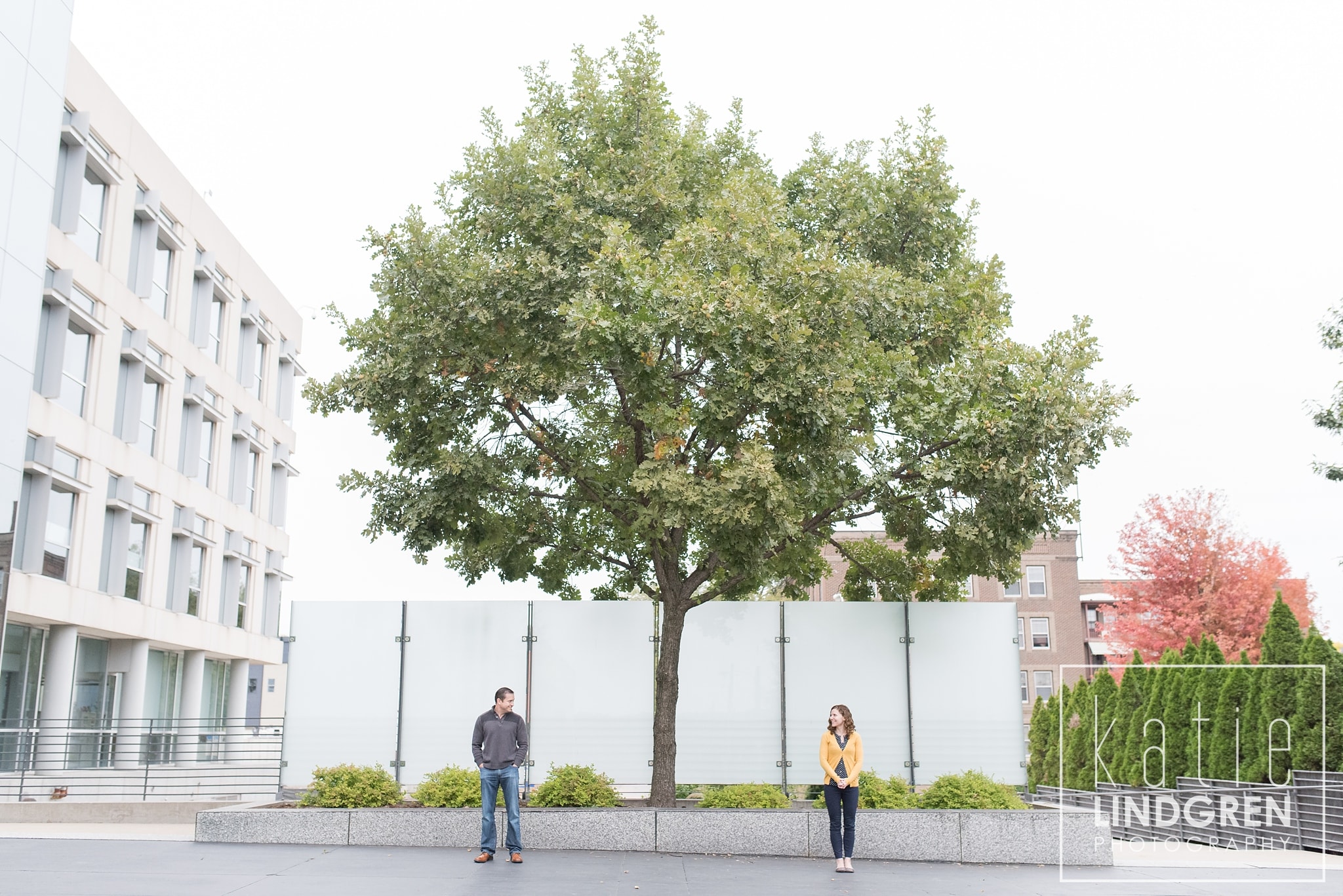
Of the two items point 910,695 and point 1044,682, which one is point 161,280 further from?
point 1044,682

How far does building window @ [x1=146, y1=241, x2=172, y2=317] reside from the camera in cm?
3116

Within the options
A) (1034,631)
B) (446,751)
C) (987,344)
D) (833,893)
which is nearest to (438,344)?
(446,751)

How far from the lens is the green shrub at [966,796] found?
42.6ft

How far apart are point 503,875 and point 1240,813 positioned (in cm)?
1239

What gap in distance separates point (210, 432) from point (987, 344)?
1144 inches

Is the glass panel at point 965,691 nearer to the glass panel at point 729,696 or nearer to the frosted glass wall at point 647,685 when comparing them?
the frosted glass wall at point 647,685

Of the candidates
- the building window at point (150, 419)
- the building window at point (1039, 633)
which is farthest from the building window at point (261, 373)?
the building window at point (1039, 633)

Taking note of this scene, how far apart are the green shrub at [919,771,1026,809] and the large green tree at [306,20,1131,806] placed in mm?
2821

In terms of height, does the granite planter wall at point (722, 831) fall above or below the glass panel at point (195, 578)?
below

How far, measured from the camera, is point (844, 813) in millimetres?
11805

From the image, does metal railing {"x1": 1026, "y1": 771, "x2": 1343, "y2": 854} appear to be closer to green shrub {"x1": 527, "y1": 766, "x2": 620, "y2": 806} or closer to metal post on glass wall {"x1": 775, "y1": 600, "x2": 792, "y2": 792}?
metal post on glass wall {"x1": 775, "y1": 600, "x2": 792, "y2": 792}

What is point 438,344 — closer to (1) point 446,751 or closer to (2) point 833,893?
(1) point 446,751

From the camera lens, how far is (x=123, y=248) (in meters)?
28.6

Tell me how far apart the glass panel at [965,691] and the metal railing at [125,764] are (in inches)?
335
